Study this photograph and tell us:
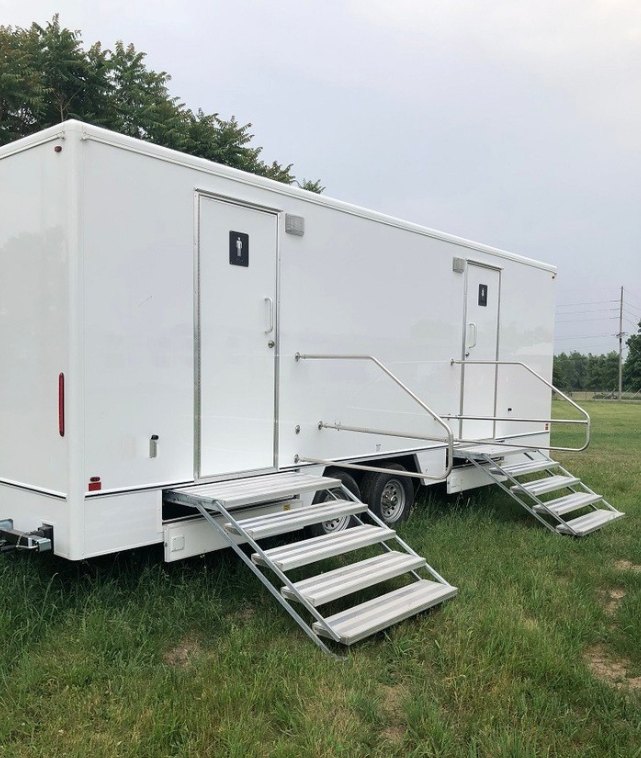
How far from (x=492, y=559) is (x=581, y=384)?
3920 inches

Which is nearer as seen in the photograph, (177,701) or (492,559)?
(177,701)

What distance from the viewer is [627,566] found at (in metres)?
5.63

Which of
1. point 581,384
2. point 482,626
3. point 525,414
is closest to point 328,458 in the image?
point 482,626

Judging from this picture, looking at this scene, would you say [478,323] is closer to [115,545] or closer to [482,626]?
[482,626]

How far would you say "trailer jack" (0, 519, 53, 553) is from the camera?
383 centimetres

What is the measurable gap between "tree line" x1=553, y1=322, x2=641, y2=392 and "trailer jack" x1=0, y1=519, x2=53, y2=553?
65.8 meters

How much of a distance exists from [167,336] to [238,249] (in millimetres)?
842

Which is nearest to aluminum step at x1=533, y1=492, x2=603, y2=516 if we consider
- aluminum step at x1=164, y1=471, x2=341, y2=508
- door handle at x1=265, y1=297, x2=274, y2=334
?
aluminum step at x1=164, y1=471, x2=341, y2=508

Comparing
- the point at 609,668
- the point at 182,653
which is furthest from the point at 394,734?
the point at 609,668

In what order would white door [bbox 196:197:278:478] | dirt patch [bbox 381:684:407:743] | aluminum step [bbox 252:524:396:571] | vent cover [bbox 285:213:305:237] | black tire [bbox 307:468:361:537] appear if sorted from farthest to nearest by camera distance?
1. black tire [bbox 307:468:361:537]
2. vent cover [bbox 285:213:305:237]
3. white door [bbox 196:197:278:478]
4. aluminum step [bbox 252:524:396:571]
5. dirt patch [bbox 381:684:407:743]

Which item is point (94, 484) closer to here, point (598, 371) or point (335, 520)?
point (335, 520)

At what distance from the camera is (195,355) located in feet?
14.5

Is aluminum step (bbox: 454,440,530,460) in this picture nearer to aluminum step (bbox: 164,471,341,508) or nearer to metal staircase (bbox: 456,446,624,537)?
metal staircase (bbox: 456,446,624,537)

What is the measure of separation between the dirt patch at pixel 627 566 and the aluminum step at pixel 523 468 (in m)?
1.28
